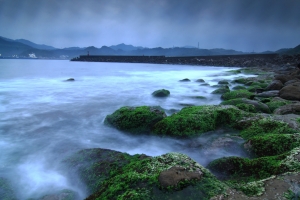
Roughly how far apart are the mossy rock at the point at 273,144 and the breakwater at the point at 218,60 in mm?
39310

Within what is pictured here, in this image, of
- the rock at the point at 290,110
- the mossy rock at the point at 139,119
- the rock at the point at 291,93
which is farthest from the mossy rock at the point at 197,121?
the rock at the point at 291,93

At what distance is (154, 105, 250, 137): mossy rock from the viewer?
537 centimetres

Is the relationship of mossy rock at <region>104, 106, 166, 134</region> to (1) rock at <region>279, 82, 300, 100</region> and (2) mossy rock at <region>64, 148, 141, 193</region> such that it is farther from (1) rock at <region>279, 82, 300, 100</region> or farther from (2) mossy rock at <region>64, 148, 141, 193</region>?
(1) rock at <region>279, 82, 300, 100</region>

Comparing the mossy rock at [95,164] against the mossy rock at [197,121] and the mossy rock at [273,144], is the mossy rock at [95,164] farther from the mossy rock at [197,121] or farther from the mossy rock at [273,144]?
the mossy rock at [273,144]

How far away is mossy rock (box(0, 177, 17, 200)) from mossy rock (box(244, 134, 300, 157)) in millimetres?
4276

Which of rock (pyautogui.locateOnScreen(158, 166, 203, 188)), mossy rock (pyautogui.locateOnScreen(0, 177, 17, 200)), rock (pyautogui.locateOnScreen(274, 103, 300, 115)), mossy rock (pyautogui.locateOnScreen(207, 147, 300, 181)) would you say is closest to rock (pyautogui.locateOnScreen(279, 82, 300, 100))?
rock (pyautogui.locateOnScreen(274, 103, 300, 115))

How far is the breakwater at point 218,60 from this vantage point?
41.8m

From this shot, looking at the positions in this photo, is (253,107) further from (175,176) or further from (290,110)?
(175,176)

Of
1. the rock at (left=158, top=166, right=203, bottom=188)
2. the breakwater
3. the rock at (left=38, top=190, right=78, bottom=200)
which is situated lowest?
the rock at (left=38, top=190, right=78, bottom=200)

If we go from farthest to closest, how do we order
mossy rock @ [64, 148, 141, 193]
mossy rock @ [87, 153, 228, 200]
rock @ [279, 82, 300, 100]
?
rock @ [279, 82, 300, 100], mossy rock @ [64, 148, 141, 193], mossy rock @ [87, 153, 228, 200]

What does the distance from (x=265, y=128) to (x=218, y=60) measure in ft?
175

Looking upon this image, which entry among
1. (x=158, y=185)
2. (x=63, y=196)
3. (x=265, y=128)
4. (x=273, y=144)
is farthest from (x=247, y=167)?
(x=63, y=196)

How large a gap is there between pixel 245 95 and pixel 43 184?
838 cm

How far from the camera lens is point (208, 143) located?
189 inches
